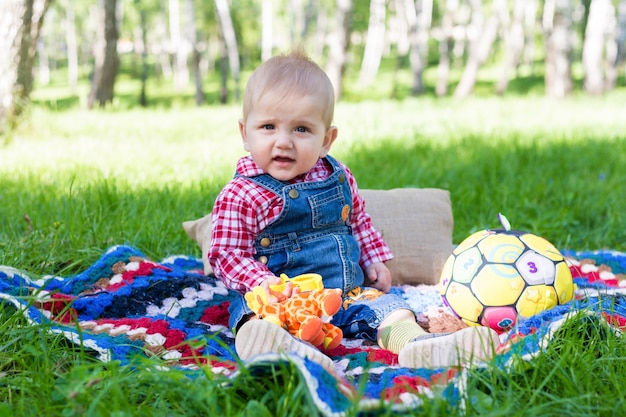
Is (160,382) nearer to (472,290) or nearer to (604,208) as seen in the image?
(472,290)

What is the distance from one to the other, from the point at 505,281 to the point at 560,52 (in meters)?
12.4

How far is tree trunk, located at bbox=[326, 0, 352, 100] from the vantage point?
40.9 ft

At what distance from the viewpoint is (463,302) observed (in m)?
2.64

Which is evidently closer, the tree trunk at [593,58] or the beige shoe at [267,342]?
the beige shoe at [267,342]

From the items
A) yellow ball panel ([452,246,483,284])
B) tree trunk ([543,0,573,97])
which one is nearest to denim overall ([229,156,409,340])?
yellow ball panel ([452,246,483,284])

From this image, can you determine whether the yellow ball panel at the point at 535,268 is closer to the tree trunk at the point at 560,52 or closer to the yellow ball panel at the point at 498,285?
the yellow ball panel at the point at 498,285

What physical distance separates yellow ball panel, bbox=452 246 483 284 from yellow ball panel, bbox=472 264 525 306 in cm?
4

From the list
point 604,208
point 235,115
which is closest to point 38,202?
point 604,208

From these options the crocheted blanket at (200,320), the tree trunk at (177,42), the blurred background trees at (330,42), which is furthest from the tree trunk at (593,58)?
the tree trunk at (177,42)

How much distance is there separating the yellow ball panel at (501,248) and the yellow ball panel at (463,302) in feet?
0.53

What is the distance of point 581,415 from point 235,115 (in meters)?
9.18

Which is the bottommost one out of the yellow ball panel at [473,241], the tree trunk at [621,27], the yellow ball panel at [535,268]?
the yellow ball panel at [535,268]

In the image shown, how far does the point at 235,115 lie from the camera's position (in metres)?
10.5

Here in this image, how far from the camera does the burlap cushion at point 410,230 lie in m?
3.49
